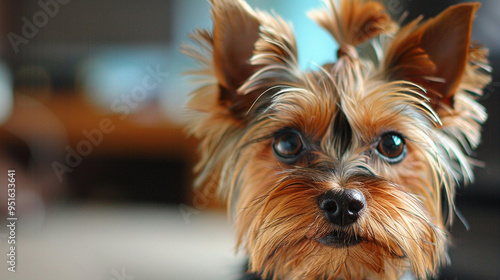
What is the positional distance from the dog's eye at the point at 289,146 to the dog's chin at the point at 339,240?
342 mm

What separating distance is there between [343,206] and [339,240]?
12cm

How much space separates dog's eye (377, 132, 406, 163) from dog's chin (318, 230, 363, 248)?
0.38m

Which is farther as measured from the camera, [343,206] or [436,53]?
[436,53]

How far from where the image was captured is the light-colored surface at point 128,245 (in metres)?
2.15

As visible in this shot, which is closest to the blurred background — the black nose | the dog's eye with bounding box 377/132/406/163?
the dog's eye with bounding box 377/132/406/163

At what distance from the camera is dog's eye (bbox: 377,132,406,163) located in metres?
1.35

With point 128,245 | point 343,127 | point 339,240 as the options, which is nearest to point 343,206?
point 339,240

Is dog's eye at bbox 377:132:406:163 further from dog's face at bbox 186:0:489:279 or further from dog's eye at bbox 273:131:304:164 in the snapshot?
dog's eye at bbox 273:131:304:164

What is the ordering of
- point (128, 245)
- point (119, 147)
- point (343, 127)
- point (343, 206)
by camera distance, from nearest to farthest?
1. point (343, 206)
2. point (343, 127)
3. point (128, 245)
4. point (119, 147)

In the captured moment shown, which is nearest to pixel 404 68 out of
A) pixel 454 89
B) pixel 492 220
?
pixel 454 89

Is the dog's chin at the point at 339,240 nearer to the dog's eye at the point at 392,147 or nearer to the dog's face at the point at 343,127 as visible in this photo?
the dog's face at the point at 343,127

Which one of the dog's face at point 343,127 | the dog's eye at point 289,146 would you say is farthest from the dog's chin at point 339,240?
the dog's eye at point 289,146

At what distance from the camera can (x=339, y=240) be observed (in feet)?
3.63

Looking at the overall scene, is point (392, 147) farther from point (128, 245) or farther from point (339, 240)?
point (128, 245)
